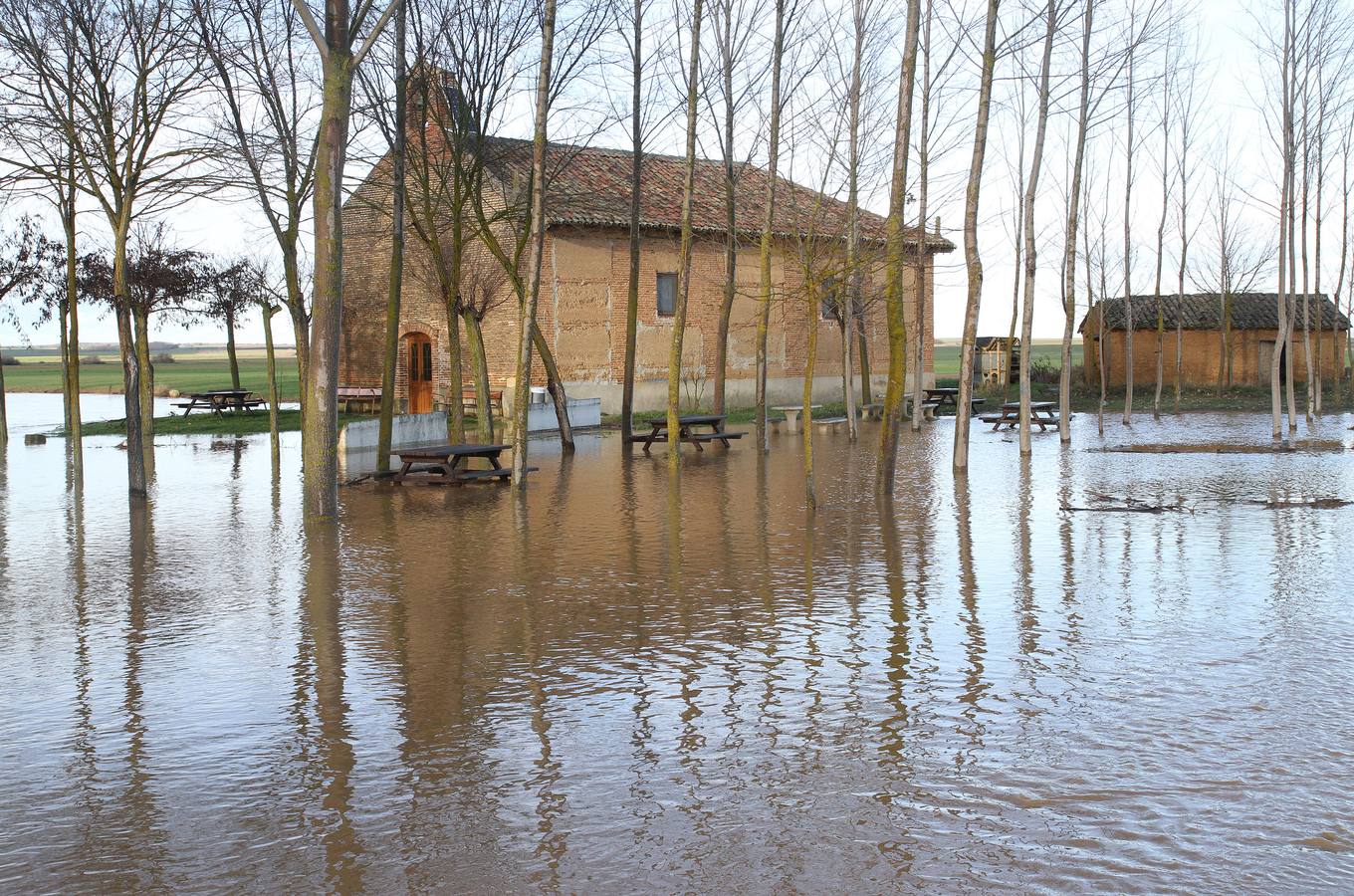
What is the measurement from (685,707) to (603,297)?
1077 inches

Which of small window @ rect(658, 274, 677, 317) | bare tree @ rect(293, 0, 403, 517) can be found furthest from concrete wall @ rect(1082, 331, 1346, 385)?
bare tree @ rect(293, 0, 403, 517)

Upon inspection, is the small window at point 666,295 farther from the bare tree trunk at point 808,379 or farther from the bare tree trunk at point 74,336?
the bare tree trunk at point 808,379

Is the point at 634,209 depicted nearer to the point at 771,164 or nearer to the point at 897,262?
the point at 771,164

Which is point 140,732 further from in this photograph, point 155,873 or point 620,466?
point 620,466

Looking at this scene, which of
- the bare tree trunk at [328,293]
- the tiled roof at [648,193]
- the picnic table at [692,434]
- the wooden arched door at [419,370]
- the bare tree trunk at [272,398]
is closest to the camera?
the bare tree trunk at [328,293]

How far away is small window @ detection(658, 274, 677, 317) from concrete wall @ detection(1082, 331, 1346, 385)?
52.0ft

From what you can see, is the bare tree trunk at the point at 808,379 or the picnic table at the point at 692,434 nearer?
the bare tree trunk at the point at 808,379

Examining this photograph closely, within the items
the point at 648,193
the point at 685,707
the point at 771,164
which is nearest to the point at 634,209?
the point at 771,164

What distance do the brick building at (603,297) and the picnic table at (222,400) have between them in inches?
109

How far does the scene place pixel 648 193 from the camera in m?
35.2


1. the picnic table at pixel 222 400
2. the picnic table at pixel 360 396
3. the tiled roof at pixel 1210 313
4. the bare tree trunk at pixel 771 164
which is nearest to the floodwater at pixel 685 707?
the bare tree trunk at pixel 771 164

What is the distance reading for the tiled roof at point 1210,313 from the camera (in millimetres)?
42375

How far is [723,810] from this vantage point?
4480mm

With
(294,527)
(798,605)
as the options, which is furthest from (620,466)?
(798,605)
